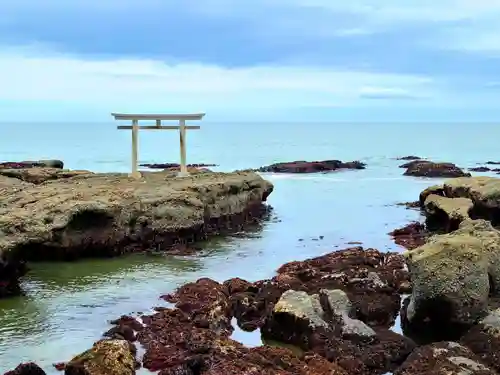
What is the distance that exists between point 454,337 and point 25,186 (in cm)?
1789

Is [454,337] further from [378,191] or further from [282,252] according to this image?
[378,191]

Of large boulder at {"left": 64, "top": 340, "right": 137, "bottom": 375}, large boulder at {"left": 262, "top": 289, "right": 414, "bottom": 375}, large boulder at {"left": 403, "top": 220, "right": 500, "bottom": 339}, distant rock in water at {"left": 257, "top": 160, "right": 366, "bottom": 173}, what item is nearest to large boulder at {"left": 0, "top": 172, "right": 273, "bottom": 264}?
large boulder at {"left": 64, "top": 340, "right": 137, "bottom": 375}

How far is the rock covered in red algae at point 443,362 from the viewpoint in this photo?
10.2 m

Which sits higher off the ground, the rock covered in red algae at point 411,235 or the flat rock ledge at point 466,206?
the flat rock ledge at point 466,206

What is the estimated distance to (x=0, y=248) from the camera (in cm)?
1589

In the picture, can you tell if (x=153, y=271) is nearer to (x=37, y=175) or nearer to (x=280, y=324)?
(x=280, y=324)

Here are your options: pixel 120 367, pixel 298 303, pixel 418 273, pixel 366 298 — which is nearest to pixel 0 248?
pixel 120 367

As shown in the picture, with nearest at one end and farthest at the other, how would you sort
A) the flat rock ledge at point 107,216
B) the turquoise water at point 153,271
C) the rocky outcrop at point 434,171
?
1. the turquoise water at point 153,271
2. the flat rock ledge at point 107,216
3. the rocky outcrop at point 434,171

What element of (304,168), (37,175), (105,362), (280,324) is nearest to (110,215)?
(280,324)

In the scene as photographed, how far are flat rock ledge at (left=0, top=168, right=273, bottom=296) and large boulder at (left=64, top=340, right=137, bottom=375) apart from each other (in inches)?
235

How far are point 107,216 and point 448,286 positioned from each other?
11.7 m

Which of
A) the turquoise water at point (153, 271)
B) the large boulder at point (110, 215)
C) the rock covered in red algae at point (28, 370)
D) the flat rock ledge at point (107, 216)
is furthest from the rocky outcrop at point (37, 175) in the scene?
the rock covered in red algae at point (28, 370)

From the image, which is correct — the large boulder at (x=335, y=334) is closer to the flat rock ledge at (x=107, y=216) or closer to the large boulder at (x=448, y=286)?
the large boulder at (x=448, y=286)

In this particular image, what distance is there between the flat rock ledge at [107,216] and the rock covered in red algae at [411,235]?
632 centimetres
